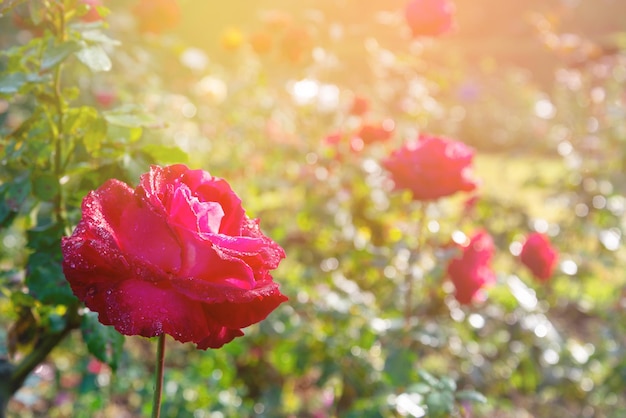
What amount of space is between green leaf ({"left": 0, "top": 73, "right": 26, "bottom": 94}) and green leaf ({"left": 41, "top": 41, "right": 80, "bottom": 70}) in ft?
0.12

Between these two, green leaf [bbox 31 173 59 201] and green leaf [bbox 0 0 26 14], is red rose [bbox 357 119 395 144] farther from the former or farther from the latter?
green leaf [bbox 0 0 26 14]

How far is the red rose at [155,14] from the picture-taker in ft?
6.84

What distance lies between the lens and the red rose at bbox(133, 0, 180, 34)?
82.1 inches

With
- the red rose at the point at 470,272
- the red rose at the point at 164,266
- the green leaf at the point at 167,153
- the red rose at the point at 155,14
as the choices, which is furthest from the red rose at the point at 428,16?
the red rose at the point at 164,266

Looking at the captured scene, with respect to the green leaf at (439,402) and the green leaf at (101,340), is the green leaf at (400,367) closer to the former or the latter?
the green leaf at (439,402)

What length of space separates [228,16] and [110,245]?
31.4ft

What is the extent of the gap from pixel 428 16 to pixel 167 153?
51.7 inches

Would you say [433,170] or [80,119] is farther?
[433,170]

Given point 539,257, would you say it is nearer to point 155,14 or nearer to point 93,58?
point 93,58

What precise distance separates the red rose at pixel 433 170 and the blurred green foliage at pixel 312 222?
15 cm

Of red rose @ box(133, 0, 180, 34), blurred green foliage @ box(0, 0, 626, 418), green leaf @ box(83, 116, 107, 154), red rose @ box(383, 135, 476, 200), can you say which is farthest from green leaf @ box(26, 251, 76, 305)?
red rose @ box(133, 0, 180, 34)

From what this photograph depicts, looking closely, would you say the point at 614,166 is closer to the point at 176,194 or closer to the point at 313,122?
the point at 313,122

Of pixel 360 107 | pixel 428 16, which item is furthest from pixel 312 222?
pixel 428 16

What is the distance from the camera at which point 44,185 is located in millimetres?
938
